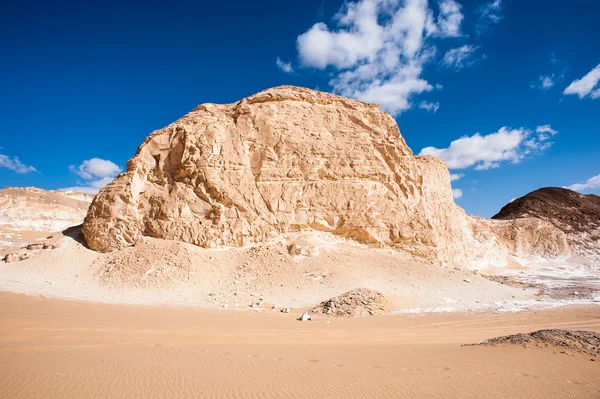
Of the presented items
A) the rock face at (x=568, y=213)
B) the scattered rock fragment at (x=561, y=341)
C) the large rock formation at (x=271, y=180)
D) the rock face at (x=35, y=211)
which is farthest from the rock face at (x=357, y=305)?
the rock face at (x=35, y=211)

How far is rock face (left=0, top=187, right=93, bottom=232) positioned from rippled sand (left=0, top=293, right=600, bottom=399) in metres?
42.3

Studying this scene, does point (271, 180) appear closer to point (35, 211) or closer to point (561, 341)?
point (561, 341)

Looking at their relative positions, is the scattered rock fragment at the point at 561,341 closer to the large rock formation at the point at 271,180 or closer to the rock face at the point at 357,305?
the rock face at the point at 357,305

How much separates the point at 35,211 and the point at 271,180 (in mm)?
44587

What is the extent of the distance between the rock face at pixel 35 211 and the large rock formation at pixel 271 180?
31174mm

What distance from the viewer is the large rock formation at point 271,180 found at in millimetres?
19016

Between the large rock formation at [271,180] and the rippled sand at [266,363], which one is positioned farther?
the large rock formation at [271,180]

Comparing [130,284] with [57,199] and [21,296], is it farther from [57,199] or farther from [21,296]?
[57,199]

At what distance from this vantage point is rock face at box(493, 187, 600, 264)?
39.0 m

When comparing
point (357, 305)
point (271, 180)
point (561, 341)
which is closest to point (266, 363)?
point (561, 341)

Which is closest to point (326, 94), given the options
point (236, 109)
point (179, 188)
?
point (236, 109)

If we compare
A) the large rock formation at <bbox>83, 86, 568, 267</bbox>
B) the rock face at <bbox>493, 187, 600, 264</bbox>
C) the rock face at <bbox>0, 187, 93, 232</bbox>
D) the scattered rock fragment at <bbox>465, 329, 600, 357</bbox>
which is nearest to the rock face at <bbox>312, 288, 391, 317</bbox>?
the scattered rock fragment at <bbox>465, 329, 600, 357</bbox>

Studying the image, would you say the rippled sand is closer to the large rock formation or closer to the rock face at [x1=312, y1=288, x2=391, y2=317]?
the rock face at [x1=312, y1=288, x2=391, y2=317]

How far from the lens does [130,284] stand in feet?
51.8
